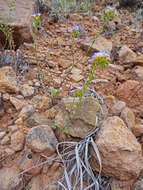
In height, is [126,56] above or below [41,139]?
above

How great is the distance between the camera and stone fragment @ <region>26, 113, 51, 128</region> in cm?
160

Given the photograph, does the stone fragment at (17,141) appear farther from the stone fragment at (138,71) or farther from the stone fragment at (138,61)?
the stone fragment at (138,61)

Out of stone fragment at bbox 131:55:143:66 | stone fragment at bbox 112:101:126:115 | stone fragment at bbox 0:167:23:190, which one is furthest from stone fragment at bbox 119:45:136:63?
stone fragment at bbox 0:167:23:190

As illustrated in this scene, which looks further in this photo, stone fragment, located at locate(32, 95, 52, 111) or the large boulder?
stone fragment, located at locate(32, 95, 52, 111)

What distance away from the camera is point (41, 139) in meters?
1.45

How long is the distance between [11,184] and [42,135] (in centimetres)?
45

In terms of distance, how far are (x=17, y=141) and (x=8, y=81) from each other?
69cm

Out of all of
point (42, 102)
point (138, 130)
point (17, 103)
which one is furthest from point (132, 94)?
point (17, 103)

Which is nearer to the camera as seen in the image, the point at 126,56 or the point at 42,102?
the point at 42,102

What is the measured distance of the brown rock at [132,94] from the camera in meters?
2.03

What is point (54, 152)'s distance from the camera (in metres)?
1.48

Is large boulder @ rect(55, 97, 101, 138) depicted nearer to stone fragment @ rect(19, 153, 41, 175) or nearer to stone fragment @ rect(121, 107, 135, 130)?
stone fragment @ rect(121, 107, 135, 130)

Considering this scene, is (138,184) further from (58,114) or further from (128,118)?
(58,114)

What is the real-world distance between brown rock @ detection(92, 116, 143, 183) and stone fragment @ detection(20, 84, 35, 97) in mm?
921
